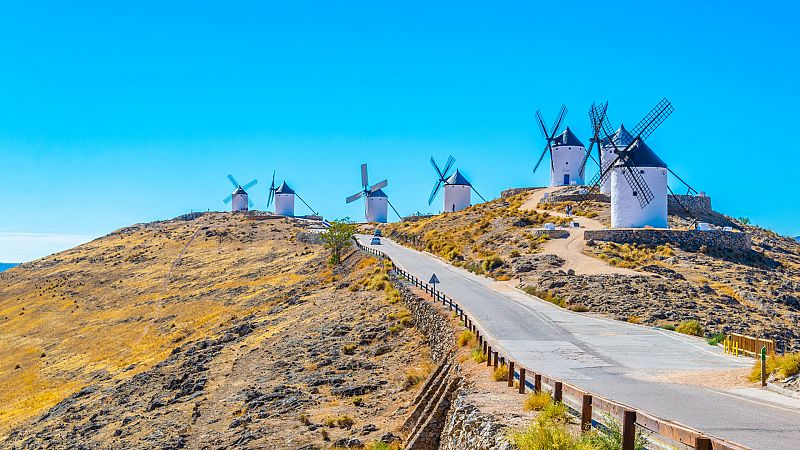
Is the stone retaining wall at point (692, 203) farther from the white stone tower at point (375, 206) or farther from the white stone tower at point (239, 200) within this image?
the white stone tower at point (239, 200)

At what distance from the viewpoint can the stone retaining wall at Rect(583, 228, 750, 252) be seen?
51.2 metres

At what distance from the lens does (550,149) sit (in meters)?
86.9

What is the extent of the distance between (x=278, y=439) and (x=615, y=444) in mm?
14618

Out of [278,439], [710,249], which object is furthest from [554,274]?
[278,439]

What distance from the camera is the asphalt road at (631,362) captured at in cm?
1355

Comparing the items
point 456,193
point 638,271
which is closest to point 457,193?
point 456,193

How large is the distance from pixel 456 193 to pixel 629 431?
84.3 m

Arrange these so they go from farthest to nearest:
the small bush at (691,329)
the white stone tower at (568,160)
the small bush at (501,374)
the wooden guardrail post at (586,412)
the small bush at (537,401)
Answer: the white stone tower at (568,160), the small bush at (691,329), the small bush at (501,374), the small bush at (537,401), the wooden guardrail post at (586,412)

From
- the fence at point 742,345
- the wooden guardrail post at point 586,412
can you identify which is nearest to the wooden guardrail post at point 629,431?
the wooden guardrail post at point 586,412

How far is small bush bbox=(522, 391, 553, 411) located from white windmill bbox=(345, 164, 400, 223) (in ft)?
322

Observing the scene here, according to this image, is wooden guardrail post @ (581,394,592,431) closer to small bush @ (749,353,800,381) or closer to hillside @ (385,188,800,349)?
small bush @ (749,353,800,381)

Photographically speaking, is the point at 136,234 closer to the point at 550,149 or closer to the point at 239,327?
the point at 550,149

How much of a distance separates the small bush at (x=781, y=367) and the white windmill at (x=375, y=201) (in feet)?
314

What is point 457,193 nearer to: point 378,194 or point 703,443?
point 378,194
